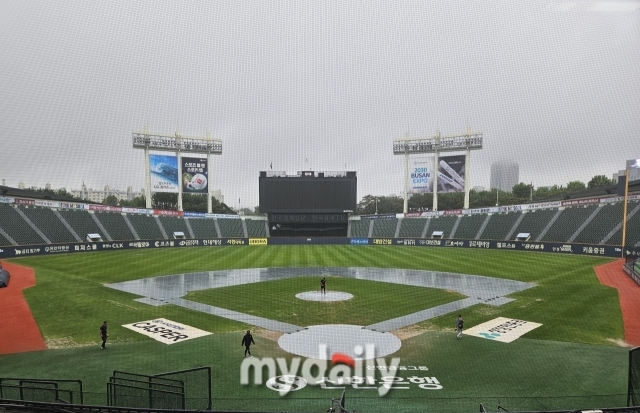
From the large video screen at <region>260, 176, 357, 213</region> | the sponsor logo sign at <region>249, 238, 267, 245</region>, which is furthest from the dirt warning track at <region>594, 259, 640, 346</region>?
the sponsor logo sign at <region>249, 238, 267, 245</region>

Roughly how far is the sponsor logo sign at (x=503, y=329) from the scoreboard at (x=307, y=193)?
4956 centimetres

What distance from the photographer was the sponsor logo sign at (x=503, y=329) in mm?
17344

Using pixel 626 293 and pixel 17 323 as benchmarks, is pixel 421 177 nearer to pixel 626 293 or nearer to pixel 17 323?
pixel 626 293

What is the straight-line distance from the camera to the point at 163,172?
6688cm

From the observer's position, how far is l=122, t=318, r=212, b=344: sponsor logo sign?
1703 centimetres

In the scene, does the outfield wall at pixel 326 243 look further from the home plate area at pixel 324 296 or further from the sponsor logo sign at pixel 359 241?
the home plate area at pixel 324 296

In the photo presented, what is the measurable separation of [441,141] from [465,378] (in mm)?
63852

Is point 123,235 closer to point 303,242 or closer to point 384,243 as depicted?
point 303,242

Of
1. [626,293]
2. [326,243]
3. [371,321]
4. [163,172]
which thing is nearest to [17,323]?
[371,321]

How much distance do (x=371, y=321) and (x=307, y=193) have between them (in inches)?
1947

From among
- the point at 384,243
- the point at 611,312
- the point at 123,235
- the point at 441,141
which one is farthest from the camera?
the point at 441,141

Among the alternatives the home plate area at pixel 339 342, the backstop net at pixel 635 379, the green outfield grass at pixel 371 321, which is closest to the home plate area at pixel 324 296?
the green outfield grass at pixel 371 321

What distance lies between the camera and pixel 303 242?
66.8 metres

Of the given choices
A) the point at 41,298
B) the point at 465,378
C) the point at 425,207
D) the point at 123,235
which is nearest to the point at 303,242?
the point at 123,235
